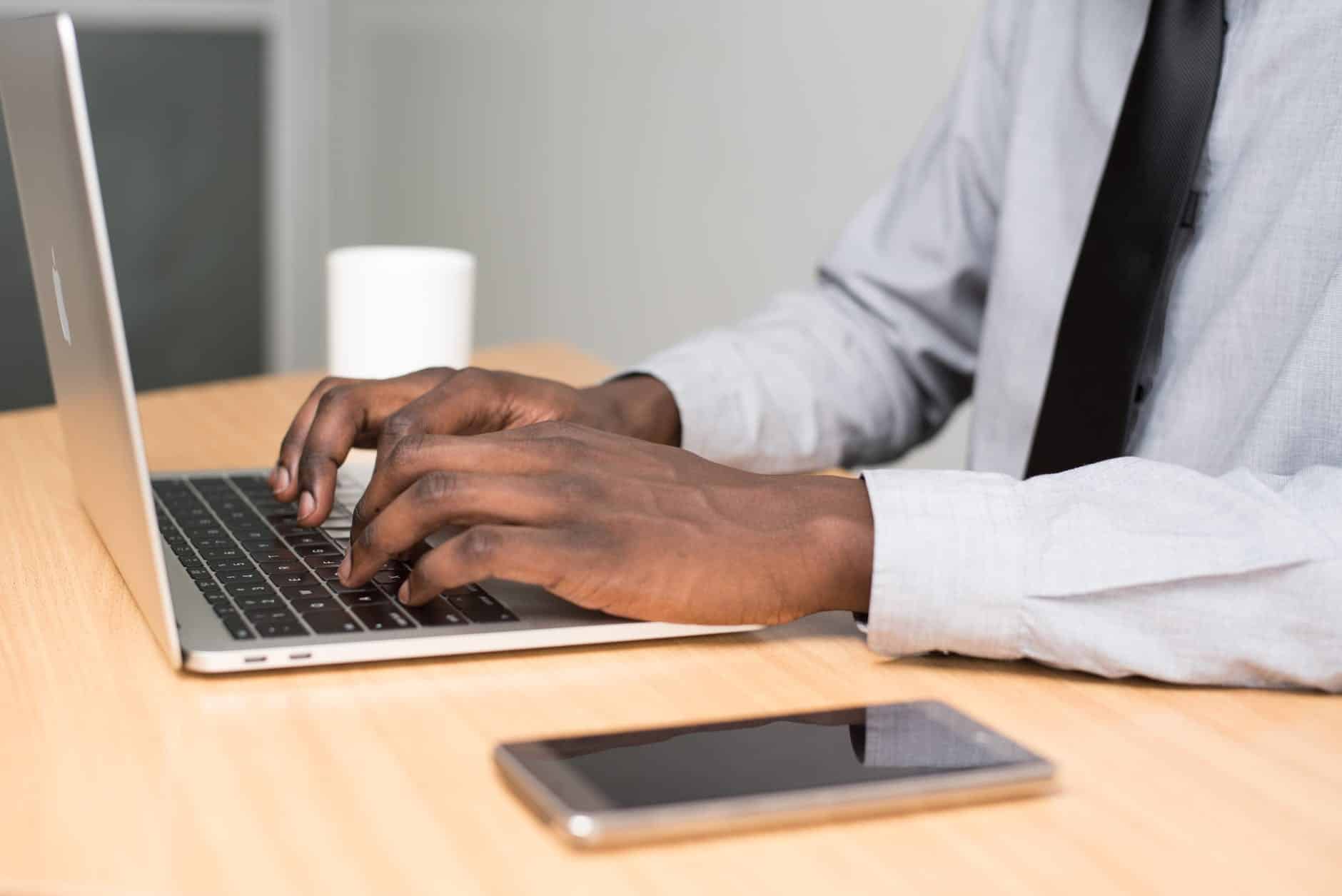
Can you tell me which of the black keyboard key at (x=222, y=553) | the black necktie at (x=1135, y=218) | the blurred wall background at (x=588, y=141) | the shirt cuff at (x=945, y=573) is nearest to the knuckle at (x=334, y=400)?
the black keyboard key at (x=222, y=553)

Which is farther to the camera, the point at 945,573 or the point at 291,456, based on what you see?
the point at 291,456

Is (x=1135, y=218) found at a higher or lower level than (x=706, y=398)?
higher

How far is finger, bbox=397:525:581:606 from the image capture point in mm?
641

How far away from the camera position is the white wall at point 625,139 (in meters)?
1.99

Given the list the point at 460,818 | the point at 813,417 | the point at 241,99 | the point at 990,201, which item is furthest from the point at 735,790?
the point at 241,99

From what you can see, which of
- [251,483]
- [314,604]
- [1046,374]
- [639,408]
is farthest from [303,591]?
[1046,374]

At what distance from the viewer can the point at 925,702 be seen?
61 centimetres

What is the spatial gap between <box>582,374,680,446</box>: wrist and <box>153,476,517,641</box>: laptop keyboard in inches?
8.1

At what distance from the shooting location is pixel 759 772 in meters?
0.52

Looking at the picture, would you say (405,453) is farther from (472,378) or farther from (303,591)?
(472,378)

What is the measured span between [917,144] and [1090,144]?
0.20 m

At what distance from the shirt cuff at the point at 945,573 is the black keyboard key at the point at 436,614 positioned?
19 cm

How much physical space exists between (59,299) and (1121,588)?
54cm

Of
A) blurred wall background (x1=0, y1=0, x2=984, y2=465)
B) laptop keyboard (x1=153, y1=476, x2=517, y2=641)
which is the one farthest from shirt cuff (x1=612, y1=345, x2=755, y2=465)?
blurred wall background (x1=0, y1=0, x2=984, y2=465)
